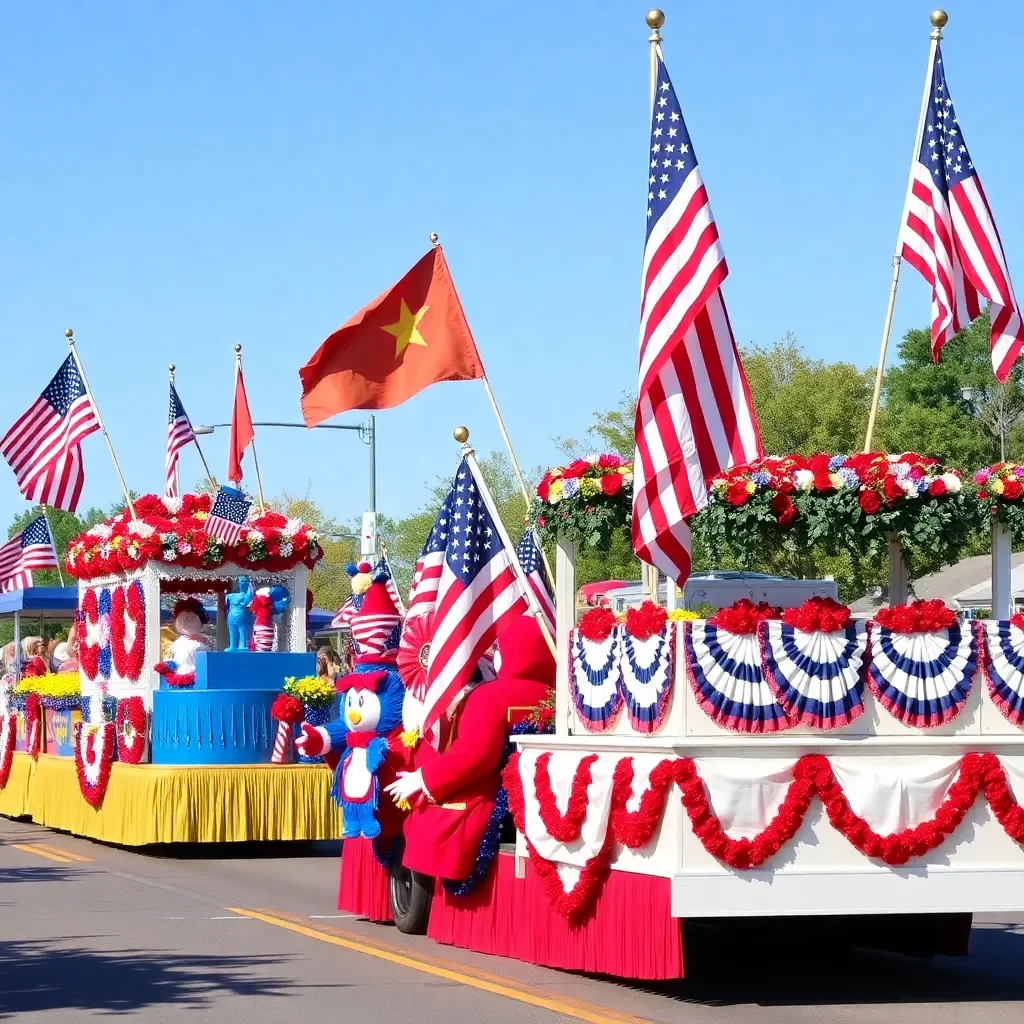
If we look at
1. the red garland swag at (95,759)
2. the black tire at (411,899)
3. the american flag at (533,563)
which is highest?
the american flag at (533,563)

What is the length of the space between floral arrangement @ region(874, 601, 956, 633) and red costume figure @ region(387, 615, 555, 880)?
251 cm

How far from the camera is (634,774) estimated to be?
9555 mm

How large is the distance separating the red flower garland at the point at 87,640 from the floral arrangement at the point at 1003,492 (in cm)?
1293

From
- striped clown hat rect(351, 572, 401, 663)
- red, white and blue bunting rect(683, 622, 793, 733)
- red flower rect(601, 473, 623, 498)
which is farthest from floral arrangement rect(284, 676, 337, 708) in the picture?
red, white and blue bunting rect(683, 622, 793, 733)

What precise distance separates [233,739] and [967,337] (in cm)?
5784

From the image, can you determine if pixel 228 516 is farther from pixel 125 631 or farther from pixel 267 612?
pixel 125 631

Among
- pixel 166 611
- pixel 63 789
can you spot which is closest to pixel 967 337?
pixel 166 611

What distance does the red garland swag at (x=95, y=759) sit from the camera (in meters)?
19.7

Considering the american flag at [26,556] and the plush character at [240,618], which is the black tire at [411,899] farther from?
the american flag at [26,556]

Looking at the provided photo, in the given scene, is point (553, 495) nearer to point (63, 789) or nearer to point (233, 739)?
point (233, 739)

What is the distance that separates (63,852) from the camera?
19.4m

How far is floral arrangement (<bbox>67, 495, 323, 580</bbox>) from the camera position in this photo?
63.4 ft

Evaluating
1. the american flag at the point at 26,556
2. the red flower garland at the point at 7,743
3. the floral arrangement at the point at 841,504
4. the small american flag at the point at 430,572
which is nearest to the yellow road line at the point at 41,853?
the red flower garland at the point at 7,743

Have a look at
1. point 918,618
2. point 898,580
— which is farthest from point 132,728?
point 918,618
